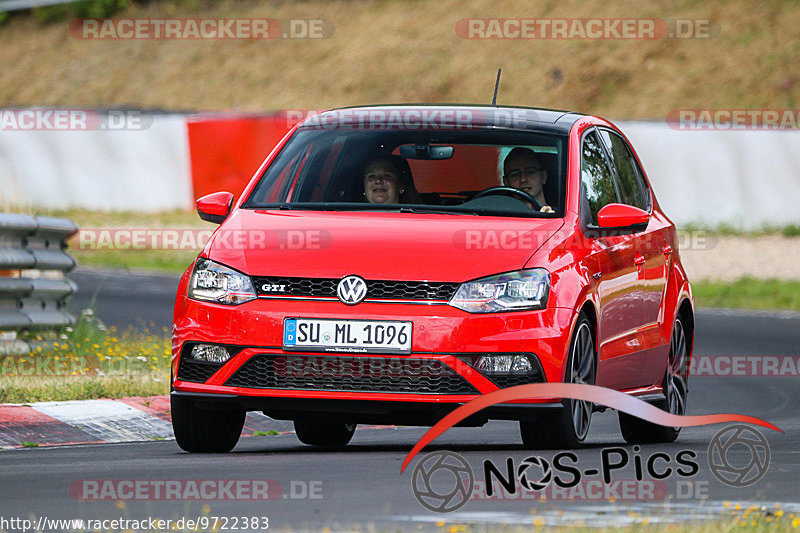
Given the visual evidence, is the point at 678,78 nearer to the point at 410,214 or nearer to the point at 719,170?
the point at 719,170

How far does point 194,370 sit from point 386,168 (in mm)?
1702

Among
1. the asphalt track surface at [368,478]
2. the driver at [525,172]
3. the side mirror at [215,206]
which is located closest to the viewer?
the asphalt track surface at [368,478]

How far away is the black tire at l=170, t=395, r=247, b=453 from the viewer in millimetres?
8180

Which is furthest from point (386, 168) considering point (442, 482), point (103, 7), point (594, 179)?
point (103, 7)

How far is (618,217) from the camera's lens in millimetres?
8516

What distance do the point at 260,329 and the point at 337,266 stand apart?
446 millimetres

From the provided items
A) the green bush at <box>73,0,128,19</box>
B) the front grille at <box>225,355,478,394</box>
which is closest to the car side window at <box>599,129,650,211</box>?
the front grille at <box>225,355,478,394</box>

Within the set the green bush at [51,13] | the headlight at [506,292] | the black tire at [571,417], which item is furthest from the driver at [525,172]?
the green bush at [51,13]

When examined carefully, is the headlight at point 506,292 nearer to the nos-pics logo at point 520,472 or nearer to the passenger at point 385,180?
the nos-pics logo at point 520,472

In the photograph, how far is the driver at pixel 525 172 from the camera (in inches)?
355

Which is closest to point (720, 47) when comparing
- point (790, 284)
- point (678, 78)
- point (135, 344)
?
point (678, 78)

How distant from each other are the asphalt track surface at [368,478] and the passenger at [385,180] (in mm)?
1294

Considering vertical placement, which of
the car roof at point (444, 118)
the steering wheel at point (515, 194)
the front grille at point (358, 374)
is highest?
the car roof at point (444, 118)

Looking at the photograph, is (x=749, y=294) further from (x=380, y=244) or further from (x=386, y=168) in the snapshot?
(x=380, y=244)
